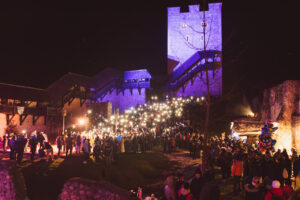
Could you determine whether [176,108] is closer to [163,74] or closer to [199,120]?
[199,120]

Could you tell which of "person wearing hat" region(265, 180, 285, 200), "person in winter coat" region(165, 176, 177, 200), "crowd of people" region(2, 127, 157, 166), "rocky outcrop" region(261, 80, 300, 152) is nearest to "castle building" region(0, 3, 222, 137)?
"crowd of people" region(2, 127, 157, 166)

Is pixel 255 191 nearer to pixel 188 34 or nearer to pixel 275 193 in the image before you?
pixel 275 193

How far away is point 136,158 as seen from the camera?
56.4 feet

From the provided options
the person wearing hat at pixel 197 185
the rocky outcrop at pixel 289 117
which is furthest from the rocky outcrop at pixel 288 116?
the person wearing hat at pixel 197 185

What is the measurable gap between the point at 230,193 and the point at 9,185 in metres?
8.30

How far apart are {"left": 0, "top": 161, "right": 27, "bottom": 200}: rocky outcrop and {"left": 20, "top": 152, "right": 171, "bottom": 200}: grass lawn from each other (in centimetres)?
210

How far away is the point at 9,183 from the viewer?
25.7 ft

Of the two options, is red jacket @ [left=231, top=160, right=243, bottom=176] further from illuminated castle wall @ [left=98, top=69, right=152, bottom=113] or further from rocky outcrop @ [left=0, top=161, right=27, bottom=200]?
illuminated castle wall @ [left=98, top=69, right=152, bottom=113]

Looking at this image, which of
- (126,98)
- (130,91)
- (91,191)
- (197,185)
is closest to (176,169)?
(197,185)

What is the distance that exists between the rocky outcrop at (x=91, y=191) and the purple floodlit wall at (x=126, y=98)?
25.5m

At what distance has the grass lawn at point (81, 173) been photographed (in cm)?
1083

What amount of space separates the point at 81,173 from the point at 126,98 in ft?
68.5

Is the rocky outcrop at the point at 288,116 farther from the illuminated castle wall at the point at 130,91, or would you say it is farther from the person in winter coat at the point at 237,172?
the illuminated castle wall at the point at 130,91

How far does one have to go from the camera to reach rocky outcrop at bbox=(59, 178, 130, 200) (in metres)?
5.96
